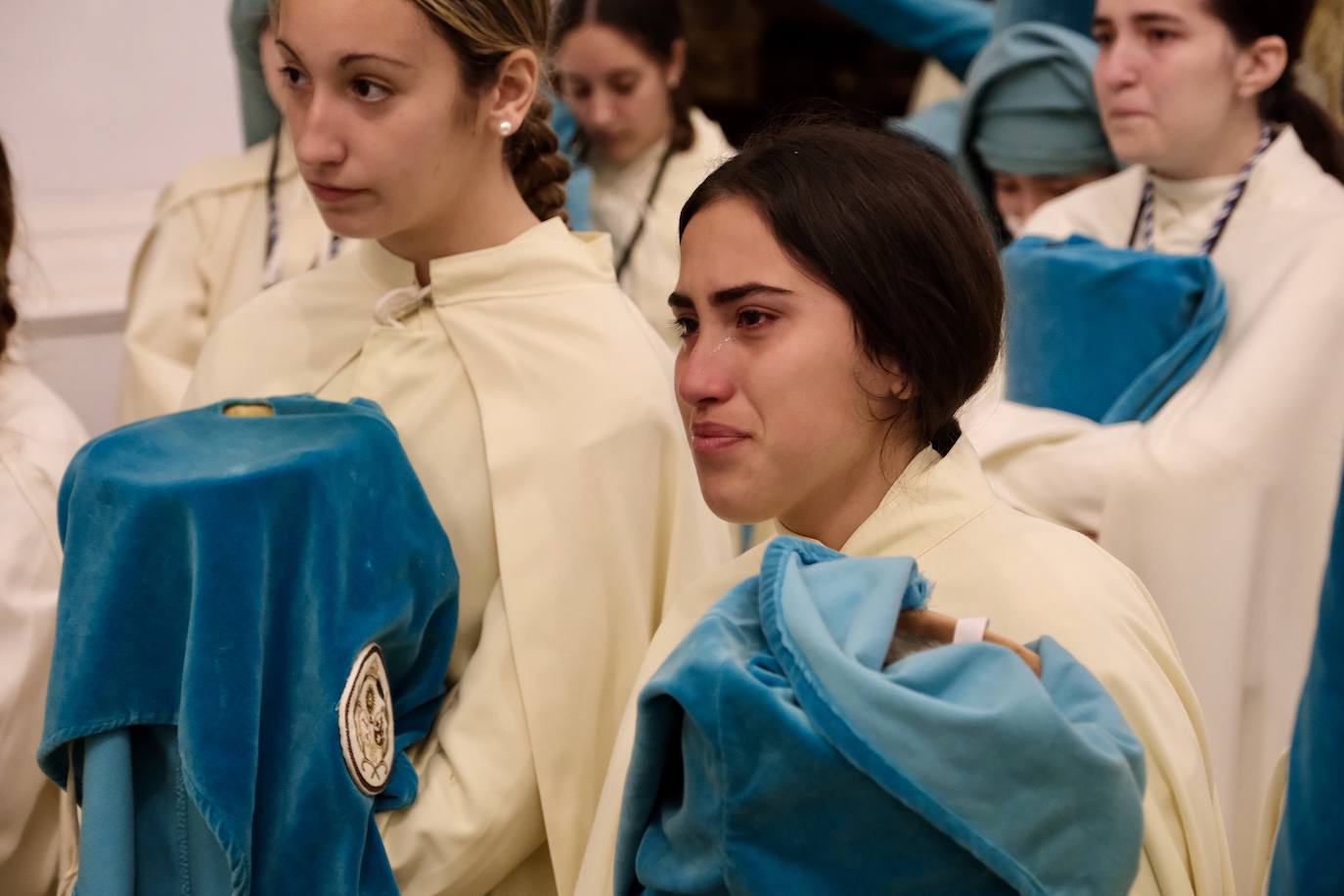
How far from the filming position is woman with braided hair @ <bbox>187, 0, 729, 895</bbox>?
6.13 feet

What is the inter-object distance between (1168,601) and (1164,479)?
0.20 meters

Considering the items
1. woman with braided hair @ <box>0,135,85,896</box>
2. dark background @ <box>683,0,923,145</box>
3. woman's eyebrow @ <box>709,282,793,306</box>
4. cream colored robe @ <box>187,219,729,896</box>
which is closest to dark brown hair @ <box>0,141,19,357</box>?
woman with braided hair @ <box>0,135,85,896</box>

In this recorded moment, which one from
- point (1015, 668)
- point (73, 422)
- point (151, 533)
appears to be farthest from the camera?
point (73, 422)

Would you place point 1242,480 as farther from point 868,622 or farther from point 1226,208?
point 868,622

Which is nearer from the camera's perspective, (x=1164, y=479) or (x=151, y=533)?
(x=151, y=533)

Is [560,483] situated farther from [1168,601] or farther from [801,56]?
[801,56]

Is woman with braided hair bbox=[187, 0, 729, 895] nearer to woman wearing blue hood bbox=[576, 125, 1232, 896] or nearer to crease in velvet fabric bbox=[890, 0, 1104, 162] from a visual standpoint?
woman wearing blue hood bbox=[576, 125, 1232, 896]

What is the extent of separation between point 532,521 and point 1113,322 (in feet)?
→ 3.82

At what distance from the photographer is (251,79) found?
3287 mm

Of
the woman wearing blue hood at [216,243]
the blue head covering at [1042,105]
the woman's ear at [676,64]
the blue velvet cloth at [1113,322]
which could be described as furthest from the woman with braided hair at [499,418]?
the woman's ear at [676,64]

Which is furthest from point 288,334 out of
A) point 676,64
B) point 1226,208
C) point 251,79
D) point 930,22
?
point 930,22

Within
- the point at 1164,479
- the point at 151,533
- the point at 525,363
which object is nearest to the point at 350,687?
the point at 151,533

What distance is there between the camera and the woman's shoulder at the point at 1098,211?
296 cm

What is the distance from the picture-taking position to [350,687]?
169cm
